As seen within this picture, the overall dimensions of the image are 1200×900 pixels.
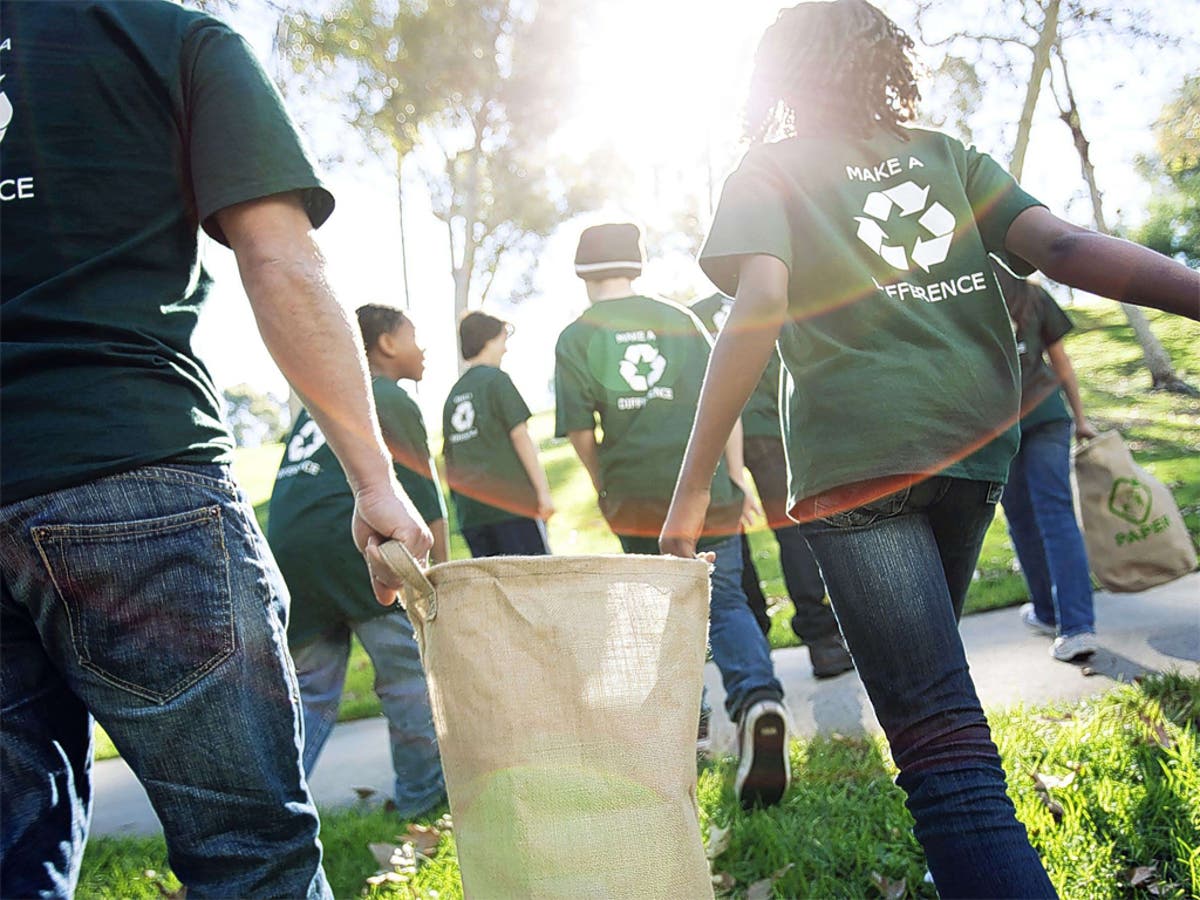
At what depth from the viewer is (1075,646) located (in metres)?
4.13

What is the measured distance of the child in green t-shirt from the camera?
1.76 metres

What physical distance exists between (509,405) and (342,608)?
5.47 feet

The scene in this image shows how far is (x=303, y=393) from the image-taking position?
5.38 feet

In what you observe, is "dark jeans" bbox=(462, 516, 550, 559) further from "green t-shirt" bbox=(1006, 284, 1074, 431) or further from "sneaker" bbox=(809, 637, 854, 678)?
"green t-shirt" bbox=(1006, 284, 1074, 431)

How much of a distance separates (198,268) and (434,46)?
22498 mm

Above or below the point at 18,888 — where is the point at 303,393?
above

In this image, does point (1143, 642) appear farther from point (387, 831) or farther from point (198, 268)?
point (198, 268)

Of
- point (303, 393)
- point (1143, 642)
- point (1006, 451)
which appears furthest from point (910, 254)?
point (1143, 642)

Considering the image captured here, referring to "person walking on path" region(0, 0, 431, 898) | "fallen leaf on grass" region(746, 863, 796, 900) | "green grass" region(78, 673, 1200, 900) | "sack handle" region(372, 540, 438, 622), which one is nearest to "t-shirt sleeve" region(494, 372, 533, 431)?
"green grass" region(78, 673, 1200, 900)

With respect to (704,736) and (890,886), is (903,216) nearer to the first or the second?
(890,886)

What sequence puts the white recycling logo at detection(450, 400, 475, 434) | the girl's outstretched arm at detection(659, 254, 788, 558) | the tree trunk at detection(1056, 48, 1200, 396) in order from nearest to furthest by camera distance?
the girl's outstretched arm at detection(659, 254, 788, 558) → the white recycling logo at detection(450, 400, 475, 434) → the tree trunk at detection(1056, 48, 1200, 396)

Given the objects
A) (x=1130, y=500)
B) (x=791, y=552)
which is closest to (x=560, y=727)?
(x=791, y=552)

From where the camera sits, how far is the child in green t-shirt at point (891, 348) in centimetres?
176

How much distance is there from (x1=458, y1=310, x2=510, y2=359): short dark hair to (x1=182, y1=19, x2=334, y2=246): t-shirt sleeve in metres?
3.51
